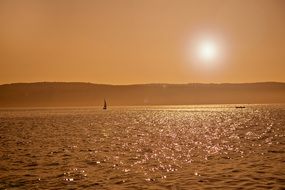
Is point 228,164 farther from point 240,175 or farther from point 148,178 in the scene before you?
point 148,178

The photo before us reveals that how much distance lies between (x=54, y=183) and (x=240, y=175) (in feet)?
42.6

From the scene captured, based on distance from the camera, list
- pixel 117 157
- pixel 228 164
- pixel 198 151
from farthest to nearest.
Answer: pixel 198 151
pixel 117 157
pixel 228 164

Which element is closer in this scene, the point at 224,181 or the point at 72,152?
the point at 224,181

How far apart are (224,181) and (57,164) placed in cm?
1659

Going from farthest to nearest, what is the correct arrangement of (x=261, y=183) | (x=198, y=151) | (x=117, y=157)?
(x=198, y=151) → (x=117, y=157) → (x=261, y=183)

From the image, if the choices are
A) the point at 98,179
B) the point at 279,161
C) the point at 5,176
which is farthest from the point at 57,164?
the point at 279,161

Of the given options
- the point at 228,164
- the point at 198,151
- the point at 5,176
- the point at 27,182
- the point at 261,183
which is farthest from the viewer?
the point at 198,151

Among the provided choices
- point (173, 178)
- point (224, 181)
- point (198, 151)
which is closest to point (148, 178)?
point (173, 178)

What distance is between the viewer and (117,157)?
46.8m

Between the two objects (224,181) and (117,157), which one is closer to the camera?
(224,181)

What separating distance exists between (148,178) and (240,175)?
6536mm

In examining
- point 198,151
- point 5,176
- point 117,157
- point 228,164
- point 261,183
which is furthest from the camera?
point 198,151

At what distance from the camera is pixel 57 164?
41.9 m

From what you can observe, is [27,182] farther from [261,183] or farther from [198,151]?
[198,151]
